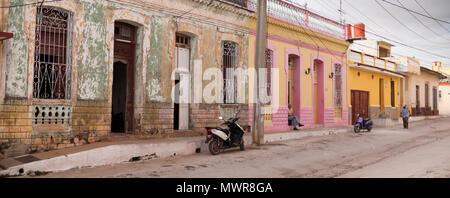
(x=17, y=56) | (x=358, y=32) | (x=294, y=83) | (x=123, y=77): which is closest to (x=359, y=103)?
(x=358, y=32)

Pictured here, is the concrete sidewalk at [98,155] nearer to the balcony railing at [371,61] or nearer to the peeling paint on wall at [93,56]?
the peeling paint on wall at [93,56]

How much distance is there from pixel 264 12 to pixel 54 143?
7.23m

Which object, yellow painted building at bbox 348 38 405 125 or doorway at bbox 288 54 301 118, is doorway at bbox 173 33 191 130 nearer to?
doorway at bbox 288 54 301 118

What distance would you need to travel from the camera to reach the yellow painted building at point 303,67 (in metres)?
14.9

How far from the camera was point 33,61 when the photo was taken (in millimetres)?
8164

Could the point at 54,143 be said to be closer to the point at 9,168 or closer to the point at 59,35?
the point at 9,168

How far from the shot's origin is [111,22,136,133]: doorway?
10203mm

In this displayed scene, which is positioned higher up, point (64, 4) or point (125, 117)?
point (64, 4)

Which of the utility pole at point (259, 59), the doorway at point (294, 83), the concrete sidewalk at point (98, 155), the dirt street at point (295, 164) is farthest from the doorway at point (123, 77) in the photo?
the doorway at point (294, 83)

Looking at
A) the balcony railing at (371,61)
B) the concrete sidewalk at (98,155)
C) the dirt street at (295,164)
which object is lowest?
the dirt street at (295,164)

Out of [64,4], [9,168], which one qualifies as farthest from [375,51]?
[9,168]

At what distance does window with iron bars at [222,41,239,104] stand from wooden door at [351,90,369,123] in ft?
33.9

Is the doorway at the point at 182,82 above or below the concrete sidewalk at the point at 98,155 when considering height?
above

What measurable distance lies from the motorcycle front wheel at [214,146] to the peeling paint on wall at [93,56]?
303 cm
